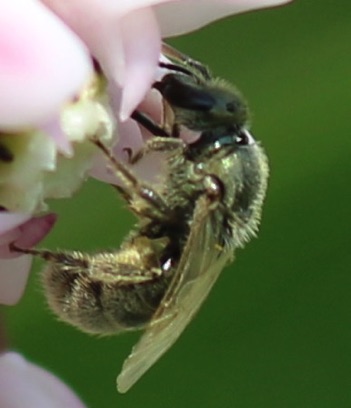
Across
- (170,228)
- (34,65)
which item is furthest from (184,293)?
(34,65)

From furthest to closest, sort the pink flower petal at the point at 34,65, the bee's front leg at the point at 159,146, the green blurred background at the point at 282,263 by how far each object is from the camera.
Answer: the green blurred background at the point at 282,263 → the bee's front leg at the point at 159,146 → the pink flower petal at the point at 34,65

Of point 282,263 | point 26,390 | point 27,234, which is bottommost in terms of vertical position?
point 282,263

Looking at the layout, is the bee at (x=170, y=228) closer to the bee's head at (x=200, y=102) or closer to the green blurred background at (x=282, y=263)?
the bee's head at (x=200, y=102)

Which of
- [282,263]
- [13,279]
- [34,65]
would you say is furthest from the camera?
[282,263]

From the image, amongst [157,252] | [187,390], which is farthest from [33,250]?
[187,390]

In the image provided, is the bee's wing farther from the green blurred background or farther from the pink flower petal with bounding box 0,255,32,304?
the green blurred background

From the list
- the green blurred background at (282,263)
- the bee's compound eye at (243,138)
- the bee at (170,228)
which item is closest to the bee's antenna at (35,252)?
the bee at (170,228)

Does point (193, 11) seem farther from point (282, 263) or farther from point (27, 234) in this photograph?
point (282, 263)
